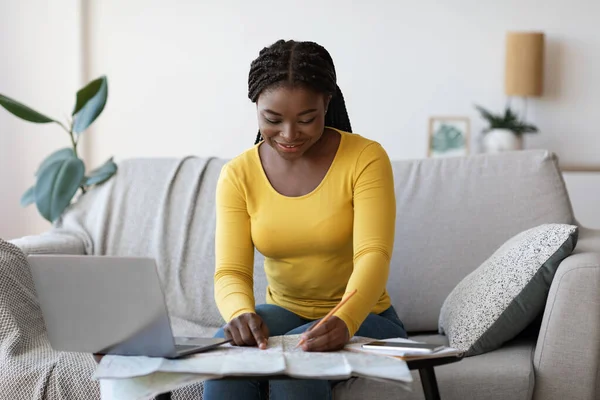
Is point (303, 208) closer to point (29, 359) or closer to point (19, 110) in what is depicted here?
point (29, 359)

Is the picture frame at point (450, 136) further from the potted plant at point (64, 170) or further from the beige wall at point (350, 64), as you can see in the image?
the potted plant at point (64, 170)

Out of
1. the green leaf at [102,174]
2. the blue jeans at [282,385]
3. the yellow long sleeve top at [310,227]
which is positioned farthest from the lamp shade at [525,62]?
the blue jeans at [282,385]

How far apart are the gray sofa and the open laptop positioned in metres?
0.53

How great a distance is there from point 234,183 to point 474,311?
0.64m

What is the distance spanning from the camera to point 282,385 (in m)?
1.57

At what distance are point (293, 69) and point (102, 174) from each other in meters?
1.22

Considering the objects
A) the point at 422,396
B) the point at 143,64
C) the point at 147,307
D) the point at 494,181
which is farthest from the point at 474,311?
the point at 143,64

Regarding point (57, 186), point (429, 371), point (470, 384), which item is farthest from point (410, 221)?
point (57, 186)

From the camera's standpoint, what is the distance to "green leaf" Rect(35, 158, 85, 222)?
9.03 ft

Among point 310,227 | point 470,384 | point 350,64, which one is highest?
point 350,64

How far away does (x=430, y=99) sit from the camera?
4.30 meters

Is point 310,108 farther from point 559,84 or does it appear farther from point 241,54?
point 559,84

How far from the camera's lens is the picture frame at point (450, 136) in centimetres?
432

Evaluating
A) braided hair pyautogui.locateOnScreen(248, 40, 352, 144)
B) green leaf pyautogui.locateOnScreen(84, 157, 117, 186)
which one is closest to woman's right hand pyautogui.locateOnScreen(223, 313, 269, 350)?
braided hair pyautogui.locateOnScreen(248, 40, 352, 144)
